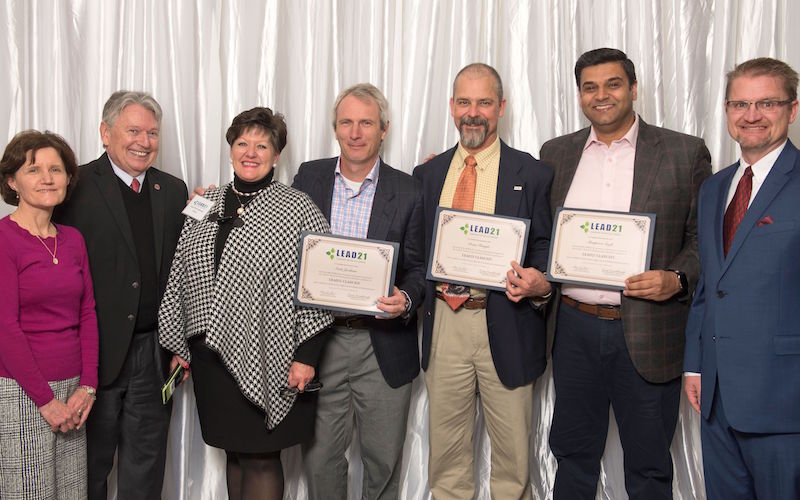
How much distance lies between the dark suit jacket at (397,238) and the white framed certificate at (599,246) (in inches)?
20.1

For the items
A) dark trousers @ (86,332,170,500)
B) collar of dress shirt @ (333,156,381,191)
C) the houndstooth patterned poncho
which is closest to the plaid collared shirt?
collar of dress shirt @ (333,156,381,191)

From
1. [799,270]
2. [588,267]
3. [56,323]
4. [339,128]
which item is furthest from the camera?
[339,128]

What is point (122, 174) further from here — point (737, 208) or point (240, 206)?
point (737, 208)

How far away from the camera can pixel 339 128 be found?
2.63 m

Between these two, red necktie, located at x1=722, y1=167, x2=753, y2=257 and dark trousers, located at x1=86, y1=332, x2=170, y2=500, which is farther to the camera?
dark trousers, located at x1=86, y1=332, x2=170, y2=500

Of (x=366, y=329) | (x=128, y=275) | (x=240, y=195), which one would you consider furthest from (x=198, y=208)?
(x=366, y=329)

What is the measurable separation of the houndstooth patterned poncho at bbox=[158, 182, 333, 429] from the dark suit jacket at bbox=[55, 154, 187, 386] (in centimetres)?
20

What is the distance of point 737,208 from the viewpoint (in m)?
2.15

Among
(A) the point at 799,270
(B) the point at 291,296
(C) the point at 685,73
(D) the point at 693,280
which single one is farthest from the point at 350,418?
(C) the point at 685,73

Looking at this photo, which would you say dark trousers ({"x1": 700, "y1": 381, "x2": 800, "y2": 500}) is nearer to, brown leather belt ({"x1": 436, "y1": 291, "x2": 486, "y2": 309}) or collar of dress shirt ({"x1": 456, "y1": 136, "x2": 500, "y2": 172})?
brown leather belt ({"x1": 436, "y1": 291, "x2": 486, "y2": 309})

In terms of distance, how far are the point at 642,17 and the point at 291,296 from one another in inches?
78.7

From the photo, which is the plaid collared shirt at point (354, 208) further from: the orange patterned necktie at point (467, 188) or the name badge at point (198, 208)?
the name badge at point (198, 208)

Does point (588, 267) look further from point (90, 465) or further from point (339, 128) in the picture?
point (90, 465)

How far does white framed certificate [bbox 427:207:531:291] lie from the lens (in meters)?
2.41
